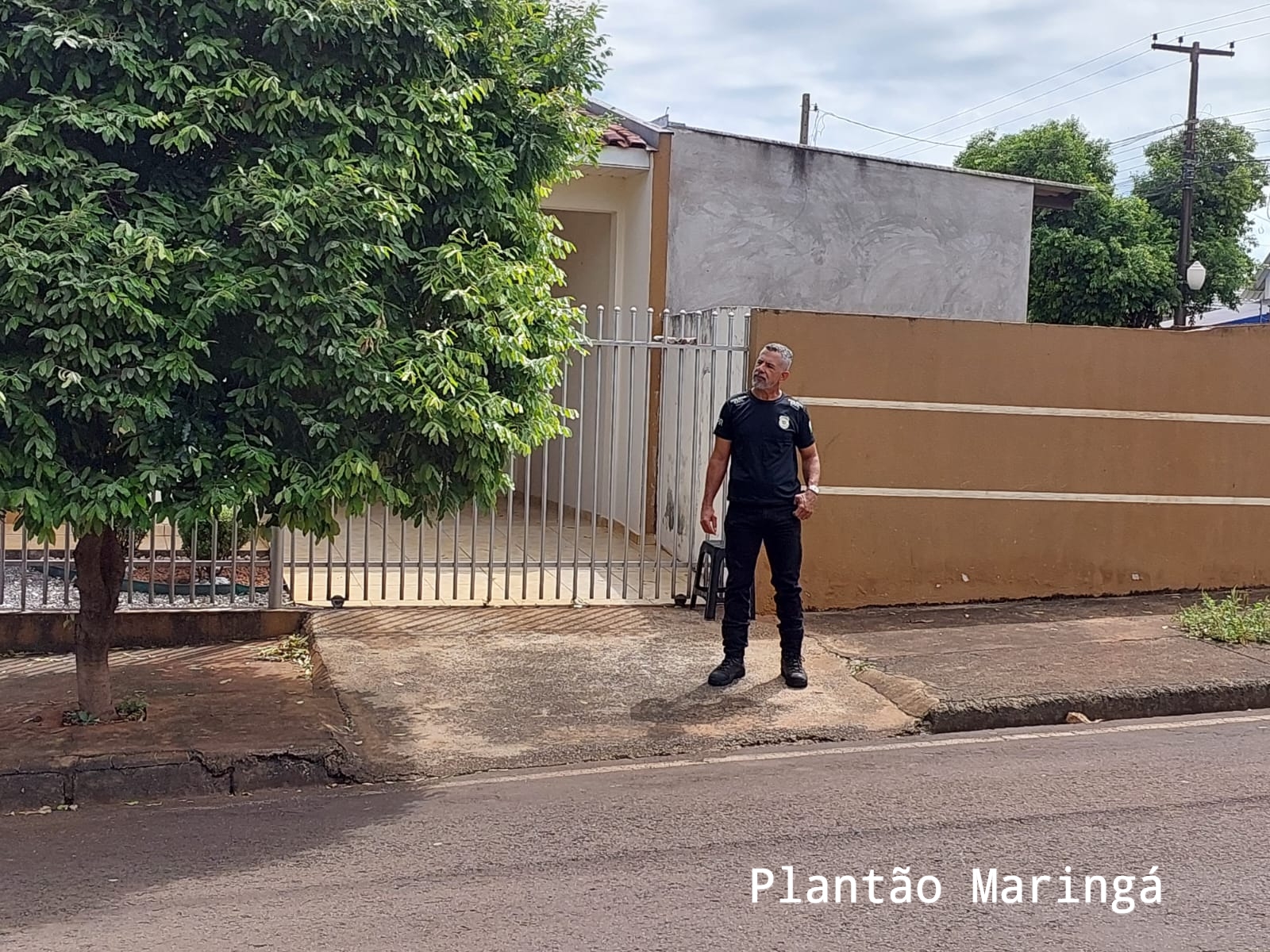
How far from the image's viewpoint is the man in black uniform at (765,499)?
6590 mm

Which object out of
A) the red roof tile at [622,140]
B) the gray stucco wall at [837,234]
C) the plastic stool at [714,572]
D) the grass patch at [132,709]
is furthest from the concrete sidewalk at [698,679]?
the red roof tile at [622,140]

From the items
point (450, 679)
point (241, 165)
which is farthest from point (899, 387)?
point (241, 165)

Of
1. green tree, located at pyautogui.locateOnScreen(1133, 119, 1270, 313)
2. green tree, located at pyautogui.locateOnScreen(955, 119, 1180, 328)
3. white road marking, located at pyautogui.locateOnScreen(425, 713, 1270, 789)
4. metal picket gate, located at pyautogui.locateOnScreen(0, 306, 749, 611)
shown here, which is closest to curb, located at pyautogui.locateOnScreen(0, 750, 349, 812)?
white road marking, located at pyautogui.locateOnScreen(425, 713, 1270, 789)

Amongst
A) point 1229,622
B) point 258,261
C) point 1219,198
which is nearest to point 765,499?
point 258,261

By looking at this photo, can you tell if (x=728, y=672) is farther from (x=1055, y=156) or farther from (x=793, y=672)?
(x=1055, y=156)

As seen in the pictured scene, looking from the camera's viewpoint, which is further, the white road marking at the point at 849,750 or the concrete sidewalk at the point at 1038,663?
the concrete sidewalk at the point at 1038,663

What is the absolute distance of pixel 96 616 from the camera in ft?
18.7

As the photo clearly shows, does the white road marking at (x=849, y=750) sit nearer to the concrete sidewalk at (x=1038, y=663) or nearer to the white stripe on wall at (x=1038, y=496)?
the concrete sidewalk at (x=1038, y=663)

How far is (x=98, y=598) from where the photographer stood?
18.7ft

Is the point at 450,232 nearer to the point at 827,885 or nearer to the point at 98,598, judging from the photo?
the point at 98,598

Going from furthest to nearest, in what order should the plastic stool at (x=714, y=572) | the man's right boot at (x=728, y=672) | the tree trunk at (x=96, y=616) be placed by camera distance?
the plastic stool at (x=714, y=572)
the man's right boot at (x=728, y=672)
the tree trunk at (x=96, y=616)

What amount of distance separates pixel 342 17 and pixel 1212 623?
249 inches

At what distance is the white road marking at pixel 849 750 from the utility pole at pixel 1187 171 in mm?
19362

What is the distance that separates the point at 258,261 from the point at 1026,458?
5894 mm
